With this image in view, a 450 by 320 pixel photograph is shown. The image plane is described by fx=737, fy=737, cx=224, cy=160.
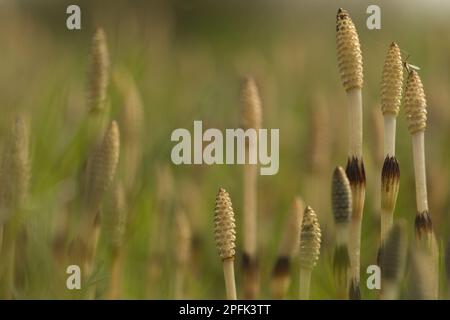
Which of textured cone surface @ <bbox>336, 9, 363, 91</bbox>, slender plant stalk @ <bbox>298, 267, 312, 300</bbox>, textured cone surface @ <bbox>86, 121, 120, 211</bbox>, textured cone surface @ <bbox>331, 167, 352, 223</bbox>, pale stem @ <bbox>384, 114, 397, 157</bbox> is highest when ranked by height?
textured cone surface @ <bbox>336, 9, 363, 91</bbox>

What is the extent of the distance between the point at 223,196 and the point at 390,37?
22.3 inches

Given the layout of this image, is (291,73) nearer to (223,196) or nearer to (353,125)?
(353,125)

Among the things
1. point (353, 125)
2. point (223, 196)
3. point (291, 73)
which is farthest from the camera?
point (291, 73)

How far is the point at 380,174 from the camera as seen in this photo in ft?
5.40

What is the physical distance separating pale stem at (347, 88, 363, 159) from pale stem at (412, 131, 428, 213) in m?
0.12

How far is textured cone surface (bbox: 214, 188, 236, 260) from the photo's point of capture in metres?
1.45

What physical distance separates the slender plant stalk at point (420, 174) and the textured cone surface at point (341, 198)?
7.5 inches

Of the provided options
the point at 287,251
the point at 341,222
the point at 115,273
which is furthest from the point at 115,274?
the point at 341,222

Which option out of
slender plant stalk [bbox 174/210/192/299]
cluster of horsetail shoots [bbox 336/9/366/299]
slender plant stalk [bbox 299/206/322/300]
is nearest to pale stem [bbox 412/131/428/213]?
cluster of horsetail shoots [bbox 336/9/366/299]

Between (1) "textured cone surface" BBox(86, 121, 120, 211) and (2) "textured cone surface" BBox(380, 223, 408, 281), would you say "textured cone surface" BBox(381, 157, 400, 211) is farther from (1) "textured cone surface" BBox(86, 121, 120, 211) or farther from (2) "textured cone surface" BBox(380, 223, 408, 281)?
(1) "textured cone surface" BBox(86, 121, 120, 211)

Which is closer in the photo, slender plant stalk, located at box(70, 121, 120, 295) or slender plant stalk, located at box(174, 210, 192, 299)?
slender plant stalk, located at box(70, 121, 120, 295)

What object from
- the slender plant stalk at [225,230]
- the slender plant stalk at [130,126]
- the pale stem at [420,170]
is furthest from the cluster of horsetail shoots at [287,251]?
the slender plant stalk at [130,126]
